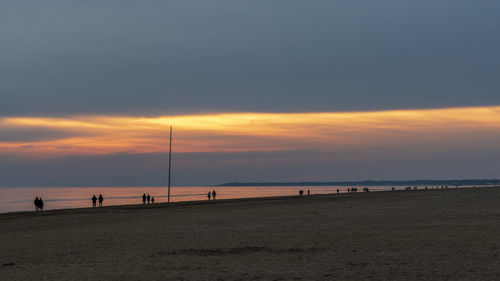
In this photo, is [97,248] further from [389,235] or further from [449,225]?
[449,225]

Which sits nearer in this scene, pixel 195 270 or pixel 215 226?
pixel 195 270

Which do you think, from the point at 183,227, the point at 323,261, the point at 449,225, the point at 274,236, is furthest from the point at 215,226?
the point at 323,261

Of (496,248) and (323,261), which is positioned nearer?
(323,261)

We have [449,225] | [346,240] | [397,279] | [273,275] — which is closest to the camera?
[397,279]

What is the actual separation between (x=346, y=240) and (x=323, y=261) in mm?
5126

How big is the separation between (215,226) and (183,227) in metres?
1.63

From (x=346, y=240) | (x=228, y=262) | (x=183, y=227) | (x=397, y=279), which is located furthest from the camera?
(x=183, y=227)

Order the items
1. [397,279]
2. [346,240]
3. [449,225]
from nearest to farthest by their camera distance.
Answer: [397,279] → [346,240] → [449,225]

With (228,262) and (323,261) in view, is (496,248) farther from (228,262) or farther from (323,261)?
(228,262)

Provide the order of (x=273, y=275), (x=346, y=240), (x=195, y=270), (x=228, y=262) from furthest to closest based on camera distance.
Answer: (x=346, y=240) → (x=228, y=262) → (x=195, y=270) → (x=273, y=275)

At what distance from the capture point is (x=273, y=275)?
1360cm

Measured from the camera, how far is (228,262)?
52.4ft

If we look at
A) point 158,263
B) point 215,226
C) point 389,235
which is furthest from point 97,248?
point 389,235

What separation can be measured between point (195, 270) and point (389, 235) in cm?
957
